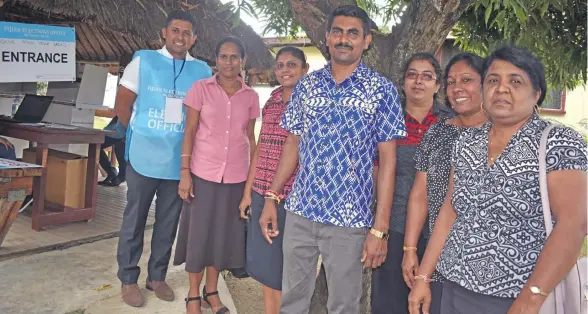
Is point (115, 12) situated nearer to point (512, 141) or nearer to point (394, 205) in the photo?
point (394, 205)

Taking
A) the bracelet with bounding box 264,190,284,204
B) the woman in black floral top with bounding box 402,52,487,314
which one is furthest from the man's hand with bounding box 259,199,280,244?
the woman in black floral top with bounding box 402,52,487,314

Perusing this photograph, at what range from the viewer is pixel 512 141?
5.48ft

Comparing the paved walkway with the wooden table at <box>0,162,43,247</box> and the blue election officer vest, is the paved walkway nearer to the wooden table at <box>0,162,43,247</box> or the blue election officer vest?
the wooden table at <box>0,162,43,247</box>

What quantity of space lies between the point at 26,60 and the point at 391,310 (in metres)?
5.21

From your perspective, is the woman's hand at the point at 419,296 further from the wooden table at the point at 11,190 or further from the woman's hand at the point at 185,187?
the wooden table at the point at 11,190

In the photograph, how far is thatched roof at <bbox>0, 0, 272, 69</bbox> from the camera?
518 cm

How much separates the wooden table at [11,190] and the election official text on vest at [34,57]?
7.38 feet

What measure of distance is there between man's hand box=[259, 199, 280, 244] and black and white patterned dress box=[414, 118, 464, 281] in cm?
79

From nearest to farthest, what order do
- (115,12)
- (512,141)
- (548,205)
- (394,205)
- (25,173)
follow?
(548,205)
(512,141)
(394,205)
(25,173)
(115,12)

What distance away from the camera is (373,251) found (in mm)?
2232

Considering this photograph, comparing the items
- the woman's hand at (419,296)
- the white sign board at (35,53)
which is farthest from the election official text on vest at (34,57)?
the woman's hand at (419,296)

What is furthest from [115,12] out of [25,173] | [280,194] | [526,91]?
[526,91]

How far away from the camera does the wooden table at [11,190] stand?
384 cm

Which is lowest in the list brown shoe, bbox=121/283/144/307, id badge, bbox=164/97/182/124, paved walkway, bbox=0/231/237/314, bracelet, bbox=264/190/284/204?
paved walkway, bbox=0/231/237/314
